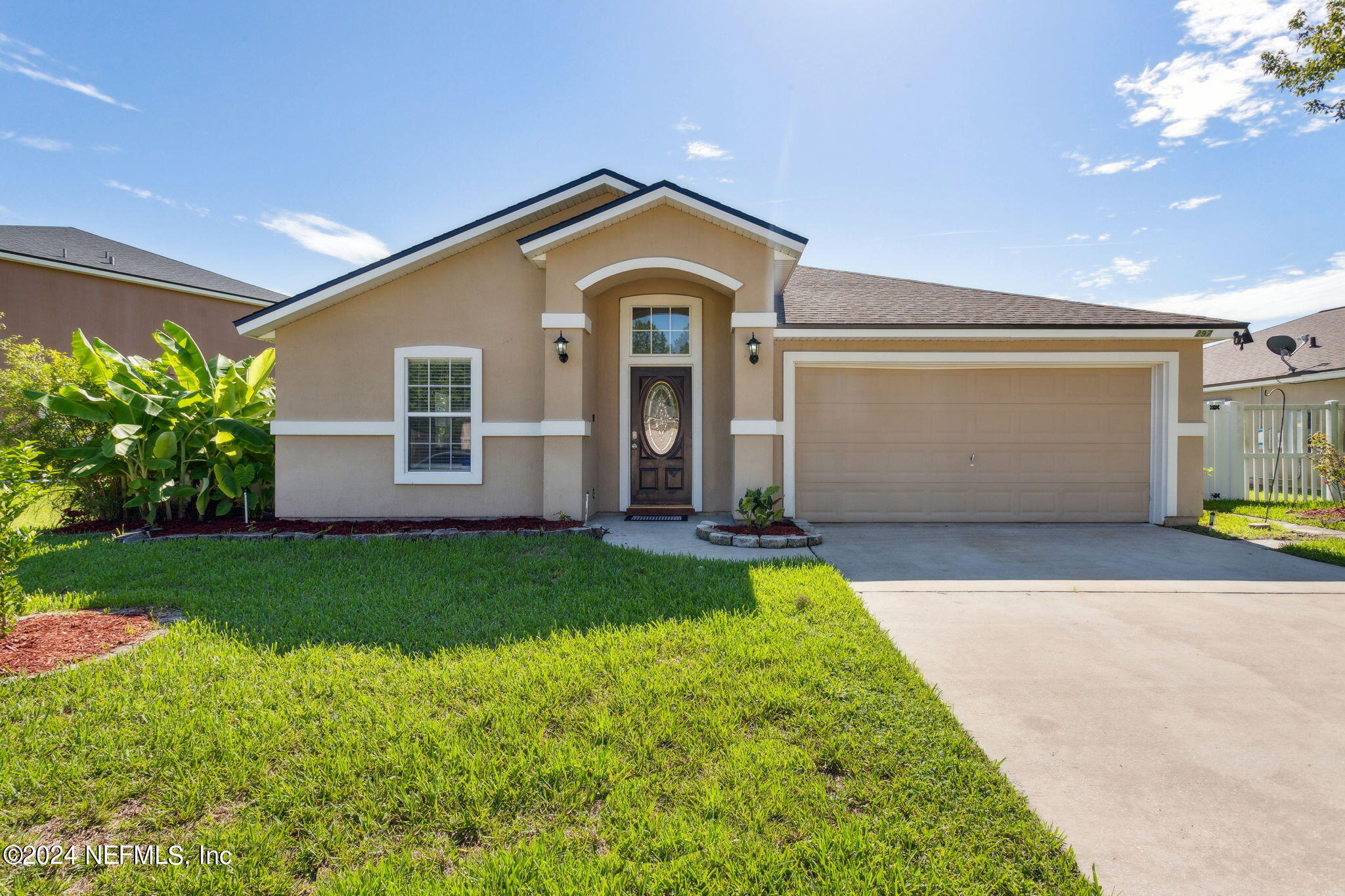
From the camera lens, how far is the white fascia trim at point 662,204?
27.4ft

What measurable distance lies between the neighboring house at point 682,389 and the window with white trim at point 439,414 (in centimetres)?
3

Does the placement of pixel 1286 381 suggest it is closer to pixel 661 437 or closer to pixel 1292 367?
pixel 1292 367

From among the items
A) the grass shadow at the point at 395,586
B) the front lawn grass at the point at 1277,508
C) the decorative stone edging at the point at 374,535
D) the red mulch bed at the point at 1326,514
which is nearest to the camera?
the grass shadow at the point at 395,586

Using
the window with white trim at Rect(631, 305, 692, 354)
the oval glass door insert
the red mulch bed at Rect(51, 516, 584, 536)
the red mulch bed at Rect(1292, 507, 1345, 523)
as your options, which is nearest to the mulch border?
the red mulch bed at Rect(51, 516, 584, 536)

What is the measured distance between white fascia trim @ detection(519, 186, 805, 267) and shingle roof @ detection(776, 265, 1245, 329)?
4.26 ft

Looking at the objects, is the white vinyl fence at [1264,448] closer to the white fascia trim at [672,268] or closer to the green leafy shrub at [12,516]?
the white fascia trim at [672,268]

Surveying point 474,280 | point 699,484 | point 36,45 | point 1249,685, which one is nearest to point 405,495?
point 474,280

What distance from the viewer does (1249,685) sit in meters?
3.71

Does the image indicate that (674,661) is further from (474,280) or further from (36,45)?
(36,45)

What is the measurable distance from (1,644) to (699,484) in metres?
7.51

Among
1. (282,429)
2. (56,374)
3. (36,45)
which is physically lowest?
(282,429)

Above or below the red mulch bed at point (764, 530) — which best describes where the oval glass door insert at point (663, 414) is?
above

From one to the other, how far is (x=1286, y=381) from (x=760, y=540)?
13470 millimetres

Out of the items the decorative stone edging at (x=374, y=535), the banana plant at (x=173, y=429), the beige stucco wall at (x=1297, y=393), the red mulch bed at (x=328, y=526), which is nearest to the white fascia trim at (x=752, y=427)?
the decorative stone edging at (x=374, y=535)
